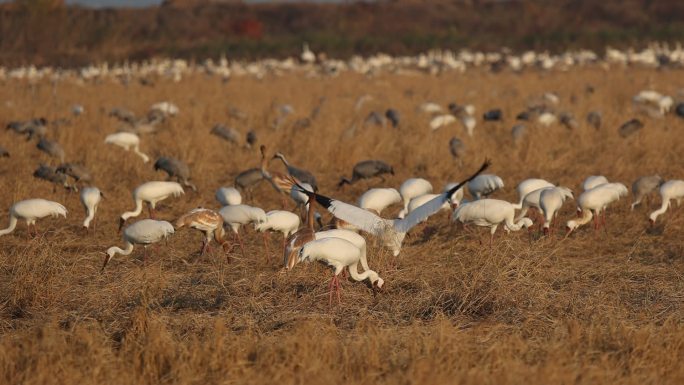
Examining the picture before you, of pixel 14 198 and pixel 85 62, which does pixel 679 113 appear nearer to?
pixel 14 198

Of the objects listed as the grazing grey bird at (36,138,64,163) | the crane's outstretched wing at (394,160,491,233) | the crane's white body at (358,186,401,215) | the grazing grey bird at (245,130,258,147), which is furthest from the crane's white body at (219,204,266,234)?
the grazing grey bird at (245,130,258,147)

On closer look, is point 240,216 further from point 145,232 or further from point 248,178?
point 248,178

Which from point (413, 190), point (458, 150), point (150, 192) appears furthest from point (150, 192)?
point (458, 150)

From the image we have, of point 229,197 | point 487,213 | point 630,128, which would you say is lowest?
point 630,128

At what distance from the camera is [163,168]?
11320 millimetres

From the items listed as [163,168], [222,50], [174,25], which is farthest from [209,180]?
[174,25]

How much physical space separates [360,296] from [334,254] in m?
0.55

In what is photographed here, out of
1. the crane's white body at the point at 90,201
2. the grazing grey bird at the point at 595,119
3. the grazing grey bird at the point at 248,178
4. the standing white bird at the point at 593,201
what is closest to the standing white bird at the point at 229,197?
the crane's white body at the point at 90,201

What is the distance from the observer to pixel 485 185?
9867 millimetres

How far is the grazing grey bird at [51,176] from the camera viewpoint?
10.8 meters

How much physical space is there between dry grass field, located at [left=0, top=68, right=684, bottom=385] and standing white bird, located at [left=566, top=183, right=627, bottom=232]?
20 cm

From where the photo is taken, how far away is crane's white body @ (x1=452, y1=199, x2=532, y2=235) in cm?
812

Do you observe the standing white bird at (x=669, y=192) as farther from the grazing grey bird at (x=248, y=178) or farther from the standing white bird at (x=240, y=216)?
the grazing grey bird at (x=248, y=178)

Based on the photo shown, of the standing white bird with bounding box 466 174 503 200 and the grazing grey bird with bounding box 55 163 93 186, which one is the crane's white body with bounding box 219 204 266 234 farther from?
the grazing grey bird with bounding box 55 163 93 186
